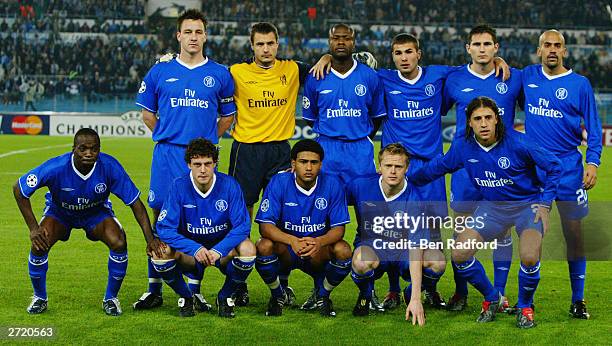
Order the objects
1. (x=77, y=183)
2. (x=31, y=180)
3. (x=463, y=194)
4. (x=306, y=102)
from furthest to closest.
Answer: (x=306, y=102)
(x=463, y=194)
(x=77, y=183)
(x=31, y=180)

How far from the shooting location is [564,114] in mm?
6180

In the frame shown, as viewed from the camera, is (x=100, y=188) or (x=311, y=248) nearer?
(x=311, y=248)

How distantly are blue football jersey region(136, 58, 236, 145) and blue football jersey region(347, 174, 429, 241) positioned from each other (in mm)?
1150

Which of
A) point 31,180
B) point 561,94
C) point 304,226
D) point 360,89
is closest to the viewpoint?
point 31,180

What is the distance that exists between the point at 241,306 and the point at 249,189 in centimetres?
93

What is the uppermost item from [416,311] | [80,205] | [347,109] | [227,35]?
[227,35]

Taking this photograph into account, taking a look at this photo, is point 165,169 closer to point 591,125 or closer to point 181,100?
point 181,100

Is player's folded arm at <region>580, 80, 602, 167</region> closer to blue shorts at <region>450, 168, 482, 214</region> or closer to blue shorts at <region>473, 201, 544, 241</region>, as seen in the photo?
blue shorts at <region>473, 201, 544, 241</region>

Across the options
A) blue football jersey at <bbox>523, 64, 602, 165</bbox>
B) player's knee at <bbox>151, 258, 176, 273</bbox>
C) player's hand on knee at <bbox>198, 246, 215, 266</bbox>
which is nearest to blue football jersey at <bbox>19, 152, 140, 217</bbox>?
player's knee at <bbox>151, 258, 176, 273</bbox>

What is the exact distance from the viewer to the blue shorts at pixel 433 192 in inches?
253

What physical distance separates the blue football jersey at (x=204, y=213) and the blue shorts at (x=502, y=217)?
5.16 ft

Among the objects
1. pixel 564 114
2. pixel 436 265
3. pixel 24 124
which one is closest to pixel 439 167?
pixel 436 265

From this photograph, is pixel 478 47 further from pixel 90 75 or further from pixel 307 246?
pixel 90 75

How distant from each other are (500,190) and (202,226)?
1.98 m
